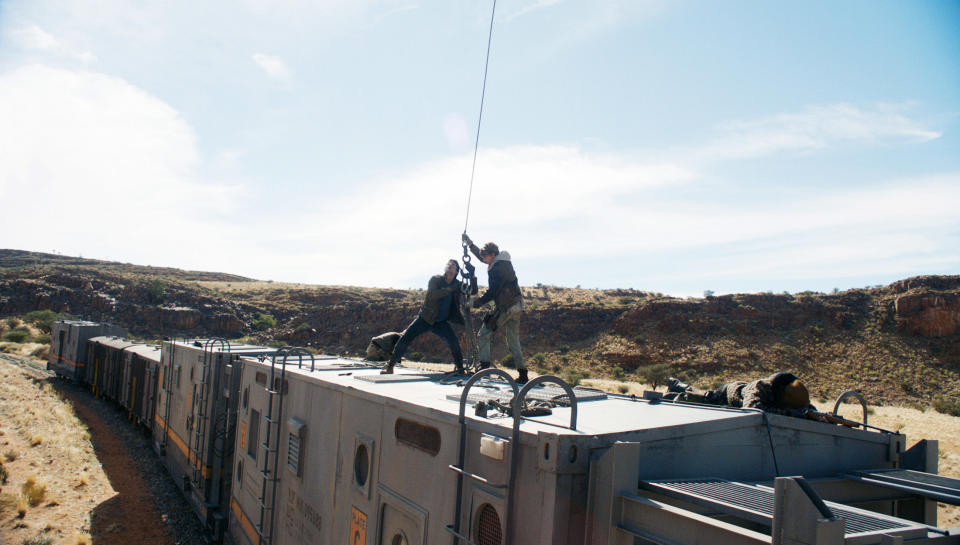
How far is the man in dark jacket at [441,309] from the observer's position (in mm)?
7840

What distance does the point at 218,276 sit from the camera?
86500mm

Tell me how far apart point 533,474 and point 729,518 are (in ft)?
4.52

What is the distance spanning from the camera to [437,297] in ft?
25.8

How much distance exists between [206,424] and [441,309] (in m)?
5.02

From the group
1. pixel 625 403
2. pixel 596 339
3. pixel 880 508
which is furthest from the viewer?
pixel 596 339

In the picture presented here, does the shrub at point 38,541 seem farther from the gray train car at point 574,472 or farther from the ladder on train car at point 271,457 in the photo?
the gray train car at point 574,472

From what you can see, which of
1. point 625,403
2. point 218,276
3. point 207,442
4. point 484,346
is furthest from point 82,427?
point 218,276

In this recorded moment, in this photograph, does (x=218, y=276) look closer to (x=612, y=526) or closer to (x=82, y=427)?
(x=82, y=427)

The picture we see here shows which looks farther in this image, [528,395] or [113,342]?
[113,342]

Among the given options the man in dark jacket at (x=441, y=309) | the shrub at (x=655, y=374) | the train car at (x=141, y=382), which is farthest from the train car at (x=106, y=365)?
the shrub at (x=655, y=374)

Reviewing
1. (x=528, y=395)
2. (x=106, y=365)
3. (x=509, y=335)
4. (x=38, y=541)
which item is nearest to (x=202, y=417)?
(x=38, y=541)

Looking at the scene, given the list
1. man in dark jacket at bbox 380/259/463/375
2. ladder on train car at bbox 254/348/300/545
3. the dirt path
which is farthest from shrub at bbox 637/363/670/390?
ladder on train car at bbox 254/348/300/545

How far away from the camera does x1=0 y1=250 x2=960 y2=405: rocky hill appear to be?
36625 mm

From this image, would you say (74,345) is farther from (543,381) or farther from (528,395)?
(543,381)
